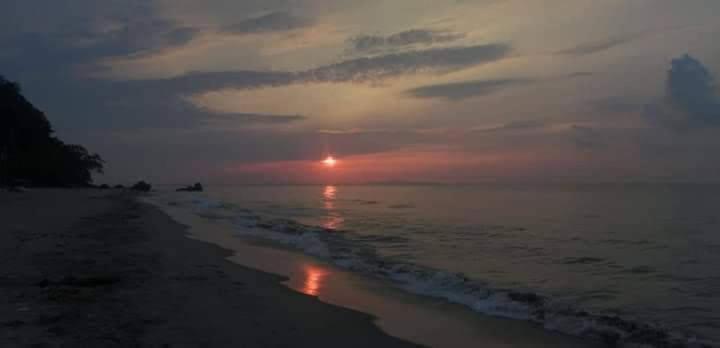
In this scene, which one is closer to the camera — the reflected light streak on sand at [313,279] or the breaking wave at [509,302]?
the breaking wave at [509,302]

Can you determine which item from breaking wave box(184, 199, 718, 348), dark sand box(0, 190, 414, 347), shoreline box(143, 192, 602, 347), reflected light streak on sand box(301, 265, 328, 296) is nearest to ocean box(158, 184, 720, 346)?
breaking wave box(184, 199, 718, 348)

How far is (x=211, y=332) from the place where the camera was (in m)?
8.16

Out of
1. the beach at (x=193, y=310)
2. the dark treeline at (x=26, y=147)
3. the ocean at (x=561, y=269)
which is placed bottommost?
the ocean at (x=561, y=269)

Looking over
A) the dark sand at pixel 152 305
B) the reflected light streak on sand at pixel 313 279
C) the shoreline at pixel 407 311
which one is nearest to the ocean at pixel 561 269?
the shoreline at pixel 407 311

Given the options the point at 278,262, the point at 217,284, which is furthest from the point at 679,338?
the point at 278,262

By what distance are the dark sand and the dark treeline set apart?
189 ft

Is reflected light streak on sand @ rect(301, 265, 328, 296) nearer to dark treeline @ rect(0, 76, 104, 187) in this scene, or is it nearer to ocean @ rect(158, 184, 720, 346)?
ocean @ rect(158, 184, 720, 346)

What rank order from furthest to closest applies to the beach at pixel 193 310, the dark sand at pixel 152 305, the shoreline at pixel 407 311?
the shoreline at pixel 407 311 < the beach at pixel 193 310 < the dark sand at pixel 152 305

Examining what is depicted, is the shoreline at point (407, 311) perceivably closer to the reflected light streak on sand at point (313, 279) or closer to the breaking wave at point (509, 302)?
the reflected light streak on sand at point (313, 279)

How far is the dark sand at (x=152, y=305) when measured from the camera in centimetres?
769

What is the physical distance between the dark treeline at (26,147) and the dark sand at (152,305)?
57.7 meters

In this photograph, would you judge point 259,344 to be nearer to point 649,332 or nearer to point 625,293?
point 649,332

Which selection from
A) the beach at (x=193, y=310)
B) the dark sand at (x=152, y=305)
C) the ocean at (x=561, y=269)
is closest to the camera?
the dark sand at (x=152, y=305)

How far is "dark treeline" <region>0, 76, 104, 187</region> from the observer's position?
219 feet
